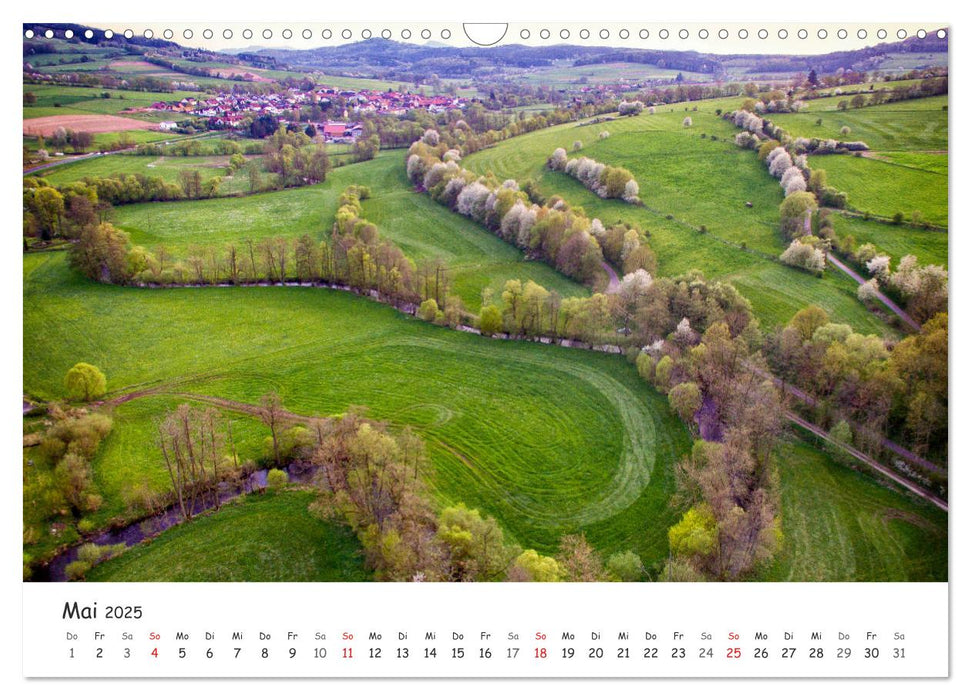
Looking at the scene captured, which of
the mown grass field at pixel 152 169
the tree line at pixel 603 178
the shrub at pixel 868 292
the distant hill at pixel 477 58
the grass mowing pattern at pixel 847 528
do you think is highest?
the distant hill at pixel 477 58

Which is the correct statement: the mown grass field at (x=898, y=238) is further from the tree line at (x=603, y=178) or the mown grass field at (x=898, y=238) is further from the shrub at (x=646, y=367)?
the tree line at (x=603, y=178)

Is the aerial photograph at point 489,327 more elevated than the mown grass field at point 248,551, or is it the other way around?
the aerial photograph at point 489,327

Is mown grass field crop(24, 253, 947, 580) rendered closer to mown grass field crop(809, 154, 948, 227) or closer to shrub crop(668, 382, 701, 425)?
shrub crop(668, 382, 701, 425)

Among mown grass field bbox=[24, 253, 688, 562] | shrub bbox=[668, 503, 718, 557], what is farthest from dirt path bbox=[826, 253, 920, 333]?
shrub bbox=[668, 503, 718, 557]

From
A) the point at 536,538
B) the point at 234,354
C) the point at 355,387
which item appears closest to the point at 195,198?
the point at 234,354

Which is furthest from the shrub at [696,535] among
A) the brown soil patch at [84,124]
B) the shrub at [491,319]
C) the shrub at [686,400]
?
the brown soil patch at [84,124]

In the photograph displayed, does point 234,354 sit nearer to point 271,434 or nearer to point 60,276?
point 271,434

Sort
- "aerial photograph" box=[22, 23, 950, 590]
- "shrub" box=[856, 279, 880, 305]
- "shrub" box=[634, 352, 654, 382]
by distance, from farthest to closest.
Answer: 1. "shrub" box=[634, 352, 654, 382]
2. "shrub" box=[856, 279, 880, 305]
3. "aerial photograph" box=[22, 23, 950, 590]

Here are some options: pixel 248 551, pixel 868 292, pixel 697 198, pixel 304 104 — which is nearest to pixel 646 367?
pixel 868 292
